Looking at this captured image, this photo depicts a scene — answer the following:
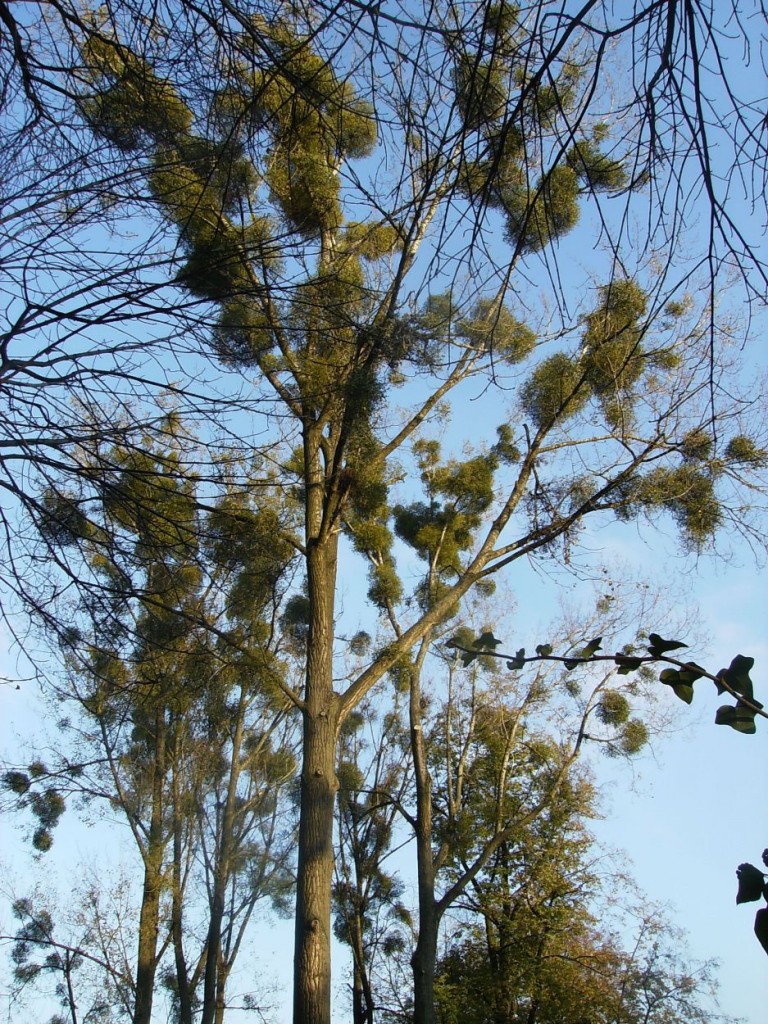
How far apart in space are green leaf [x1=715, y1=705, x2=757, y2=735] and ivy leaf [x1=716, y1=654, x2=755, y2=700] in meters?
0.03

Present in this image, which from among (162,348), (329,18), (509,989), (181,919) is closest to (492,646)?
(329,18)

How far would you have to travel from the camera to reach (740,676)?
1.30 metres

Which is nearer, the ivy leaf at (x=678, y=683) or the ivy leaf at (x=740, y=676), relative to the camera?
the ivy leaf at (x=740, y=676)

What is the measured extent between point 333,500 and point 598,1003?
1263cm

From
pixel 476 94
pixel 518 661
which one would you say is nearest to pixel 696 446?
pixel 476 94

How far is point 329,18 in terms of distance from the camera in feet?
7.00

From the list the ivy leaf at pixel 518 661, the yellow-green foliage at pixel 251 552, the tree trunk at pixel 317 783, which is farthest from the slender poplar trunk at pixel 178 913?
the ivy leaf at pixel 518 661

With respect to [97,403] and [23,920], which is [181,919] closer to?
[23,920]

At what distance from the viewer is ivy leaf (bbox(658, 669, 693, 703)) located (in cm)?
139

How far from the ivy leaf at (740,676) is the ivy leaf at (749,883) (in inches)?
9.2

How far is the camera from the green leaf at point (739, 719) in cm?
130

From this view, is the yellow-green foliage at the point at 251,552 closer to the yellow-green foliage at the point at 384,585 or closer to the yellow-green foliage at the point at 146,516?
the yellow-green foliage at the point at 146,516

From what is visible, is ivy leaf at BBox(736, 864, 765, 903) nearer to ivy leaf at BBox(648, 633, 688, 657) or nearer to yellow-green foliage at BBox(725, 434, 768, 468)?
ivy leaf at BBox(648, 633, 688, 657)

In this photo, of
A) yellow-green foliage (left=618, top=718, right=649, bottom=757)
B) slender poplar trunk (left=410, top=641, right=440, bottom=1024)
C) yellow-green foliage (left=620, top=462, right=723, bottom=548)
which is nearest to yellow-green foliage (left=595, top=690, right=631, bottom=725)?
yellow-green foliage (left=618, top=718, right=649, bottom=757)
